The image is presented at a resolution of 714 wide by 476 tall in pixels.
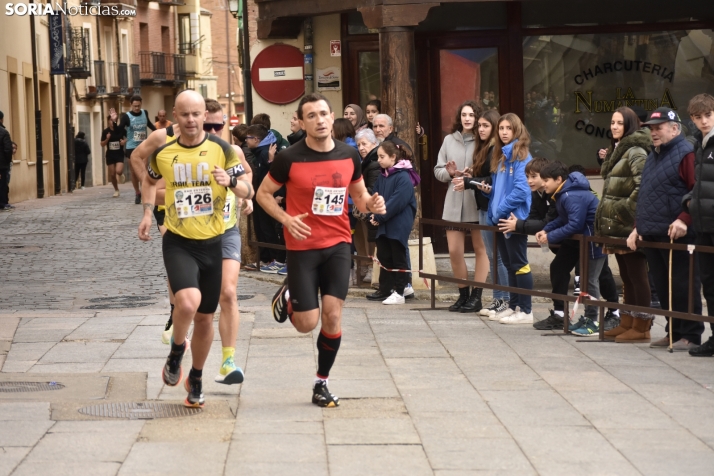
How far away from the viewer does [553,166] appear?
10.2 metres

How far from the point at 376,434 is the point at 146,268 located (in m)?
9.20

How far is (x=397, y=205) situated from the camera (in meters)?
11.7

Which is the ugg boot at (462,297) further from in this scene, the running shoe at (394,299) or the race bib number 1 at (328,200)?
the race bib number 1 at (328,200)

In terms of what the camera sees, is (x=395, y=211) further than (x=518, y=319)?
Yes

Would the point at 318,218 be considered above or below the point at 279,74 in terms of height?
below

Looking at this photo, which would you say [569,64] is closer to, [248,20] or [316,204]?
[248,20]

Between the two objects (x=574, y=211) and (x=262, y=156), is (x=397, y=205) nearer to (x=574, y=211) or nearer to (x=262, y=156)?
(x=574, y=211)

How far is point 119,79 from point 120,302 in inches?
1590

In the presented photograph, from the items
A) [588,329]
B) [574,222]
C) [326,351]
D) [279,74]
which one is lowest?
[588,329]

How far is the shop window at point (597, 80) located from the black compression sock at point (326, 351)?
8134 millimetres

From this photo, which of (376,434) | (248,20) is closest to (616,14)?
(248,20)

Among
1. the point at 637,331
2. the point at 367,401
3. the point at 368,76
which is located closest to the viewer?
the point at 367,401

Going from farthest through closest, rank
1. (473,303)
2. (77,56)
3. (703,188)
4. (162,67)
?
(162,67), (77,56), (473,303), (703,188)

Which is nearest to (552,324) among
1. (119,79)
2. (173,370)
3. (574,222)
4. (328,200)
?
(574,222)
